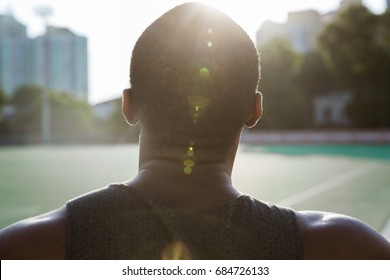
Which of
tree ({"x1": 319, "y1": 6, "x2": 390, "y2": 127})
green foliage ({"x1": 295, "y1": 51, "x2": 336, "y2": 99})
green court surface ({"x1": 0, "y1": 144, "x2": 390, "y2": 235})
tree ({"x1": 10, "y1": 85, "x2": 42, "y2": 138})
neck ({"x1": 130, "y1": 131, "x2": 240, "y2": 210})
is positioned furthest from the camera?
tree ({"x1": 10, "y1": 85, "x2": 42, "y2": 138})

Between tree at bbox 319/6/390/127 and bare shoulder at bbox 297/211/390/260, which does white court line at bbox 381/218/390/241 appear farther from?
tree at bbox 319/6/390/127

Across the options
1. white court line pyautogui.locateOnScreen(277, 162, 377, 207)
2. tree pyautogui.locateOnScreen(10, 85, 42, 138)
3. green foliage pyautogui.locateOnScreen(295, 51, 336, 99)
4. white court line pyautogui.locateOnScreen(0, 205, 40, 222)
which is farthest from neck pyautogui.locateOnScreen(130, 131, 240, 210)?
tree pyautogui.locateOnScreen(10, 85, 42, 138)

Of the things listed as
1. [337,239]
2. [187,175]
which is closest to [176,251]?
[187,175]

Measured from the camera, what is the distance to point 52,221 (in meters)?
1.21

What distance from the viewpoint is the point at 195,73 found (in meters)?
1.35

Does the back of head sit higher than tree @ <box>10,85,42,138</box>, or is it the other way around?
the back of head

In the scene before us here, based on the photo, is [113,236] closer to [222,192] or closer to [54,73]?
[222,192]

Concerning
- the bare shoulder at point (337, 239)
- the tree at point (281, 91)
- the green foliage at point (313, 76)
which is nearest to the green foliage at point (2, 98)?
the tree at point (281, 91)

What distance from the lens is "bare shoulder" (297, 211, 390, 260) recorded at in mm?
1272

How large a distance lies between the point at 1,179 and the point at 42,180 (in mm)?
1323

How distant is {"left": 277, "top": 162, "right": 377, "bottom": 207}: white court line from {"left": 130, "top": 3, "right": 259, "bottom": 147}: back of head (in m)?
7.59

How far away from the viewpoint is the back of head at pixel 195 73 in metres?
1.34

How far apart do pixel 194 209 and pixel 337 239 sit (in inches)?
13.4

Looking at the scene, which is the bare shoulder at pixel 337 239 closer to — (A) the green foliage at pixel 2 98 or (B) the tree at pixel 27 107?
(B) the tree at pixel 27 107
